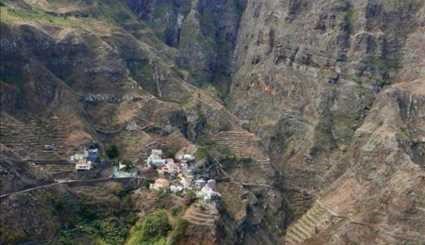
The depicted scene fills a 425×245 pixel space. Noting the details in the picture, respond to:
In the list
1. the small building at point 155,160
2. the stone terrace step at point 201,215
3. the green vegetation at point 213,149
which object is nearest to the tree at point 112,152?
the small building at point 155,160

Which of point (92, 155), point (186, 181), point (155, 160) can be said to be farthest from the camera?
point (155, 160)

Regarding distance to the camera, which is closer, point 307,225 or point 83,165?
point 83,165

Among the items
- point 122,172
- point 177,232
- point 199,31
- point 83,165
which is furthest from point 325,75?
point 177,232

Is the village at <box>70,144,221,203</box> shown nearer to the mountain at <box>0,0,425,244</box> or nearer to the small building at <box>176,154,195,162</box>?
the small building at <box>176,154,195,162</box>

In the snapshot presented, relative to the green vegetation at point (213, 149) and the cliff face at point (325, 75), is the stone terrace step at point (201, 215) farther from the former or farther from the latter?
the cliff face at point (325, 75)

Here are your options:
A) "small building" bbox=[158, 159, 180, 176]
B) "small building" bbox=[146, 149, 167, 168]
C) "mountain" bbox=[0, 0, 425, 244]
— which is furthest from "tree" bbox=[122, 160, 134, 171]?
"small building" bbox=[158, 159, 180, 176]

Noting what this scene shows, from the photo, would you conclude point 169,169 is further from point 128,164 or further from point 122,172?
point 122,172

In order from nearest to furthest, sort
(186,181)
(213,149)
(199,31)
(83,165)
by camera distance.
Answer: (83,165), (186,181), (213,149), (199,31)

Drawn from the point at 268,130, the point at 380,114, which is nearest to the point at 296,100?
the point at 268,130
